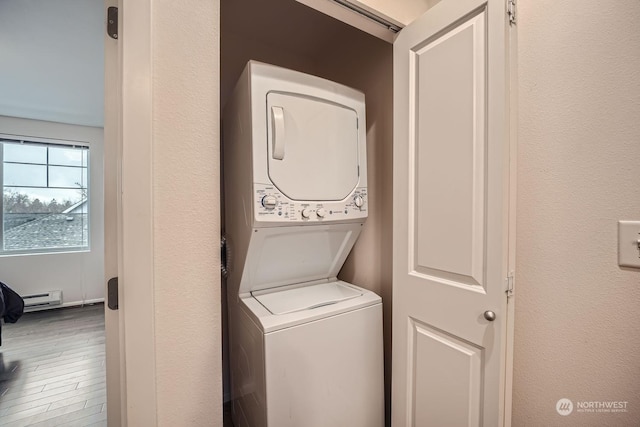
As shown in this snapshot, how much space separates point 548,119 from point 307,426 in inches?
60.7

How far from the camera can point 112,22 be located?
84 centimetres

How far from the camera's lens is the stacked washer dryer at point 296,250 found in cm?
112

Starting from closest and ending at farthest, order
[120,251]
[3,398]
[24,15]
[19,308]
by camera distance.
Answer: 1. [120,251]
2. [24,15]
3. [3,398]
4. [19,308]

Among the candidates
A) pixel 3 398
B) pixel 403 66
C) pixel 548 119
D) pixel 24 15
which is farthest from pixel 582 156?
pixel 3 398

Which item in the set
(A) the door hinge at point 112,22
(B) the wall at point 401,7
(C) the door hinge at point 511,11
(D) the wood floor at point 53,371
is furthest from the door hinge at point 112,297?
(D) the wood floor at point 53,371

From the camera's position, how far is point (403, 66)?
1239mm

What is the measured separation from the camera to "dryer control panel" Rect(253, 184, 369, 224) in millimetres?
1121

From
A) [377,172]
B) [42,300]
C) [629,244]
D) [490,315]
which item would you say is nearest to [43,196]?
[42,300]

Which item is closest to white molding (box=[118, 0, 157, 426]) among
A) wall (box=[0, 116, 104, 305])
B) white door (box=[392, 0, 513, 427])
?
white door (box=[392, 0, 513, 427])

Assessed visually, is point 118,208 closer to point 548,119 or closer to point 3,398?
point 548,119

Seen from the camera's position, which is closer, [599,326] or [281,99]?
[599,326]

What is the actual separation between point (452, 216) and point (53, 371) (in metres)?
3.55

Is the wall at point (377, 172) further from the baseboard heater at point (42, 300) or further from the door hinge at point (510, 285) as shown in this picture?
the baseboard heater at point (42, 300)

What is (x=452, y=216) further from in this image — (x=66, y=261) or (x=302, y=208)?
(x=66, y=261)
